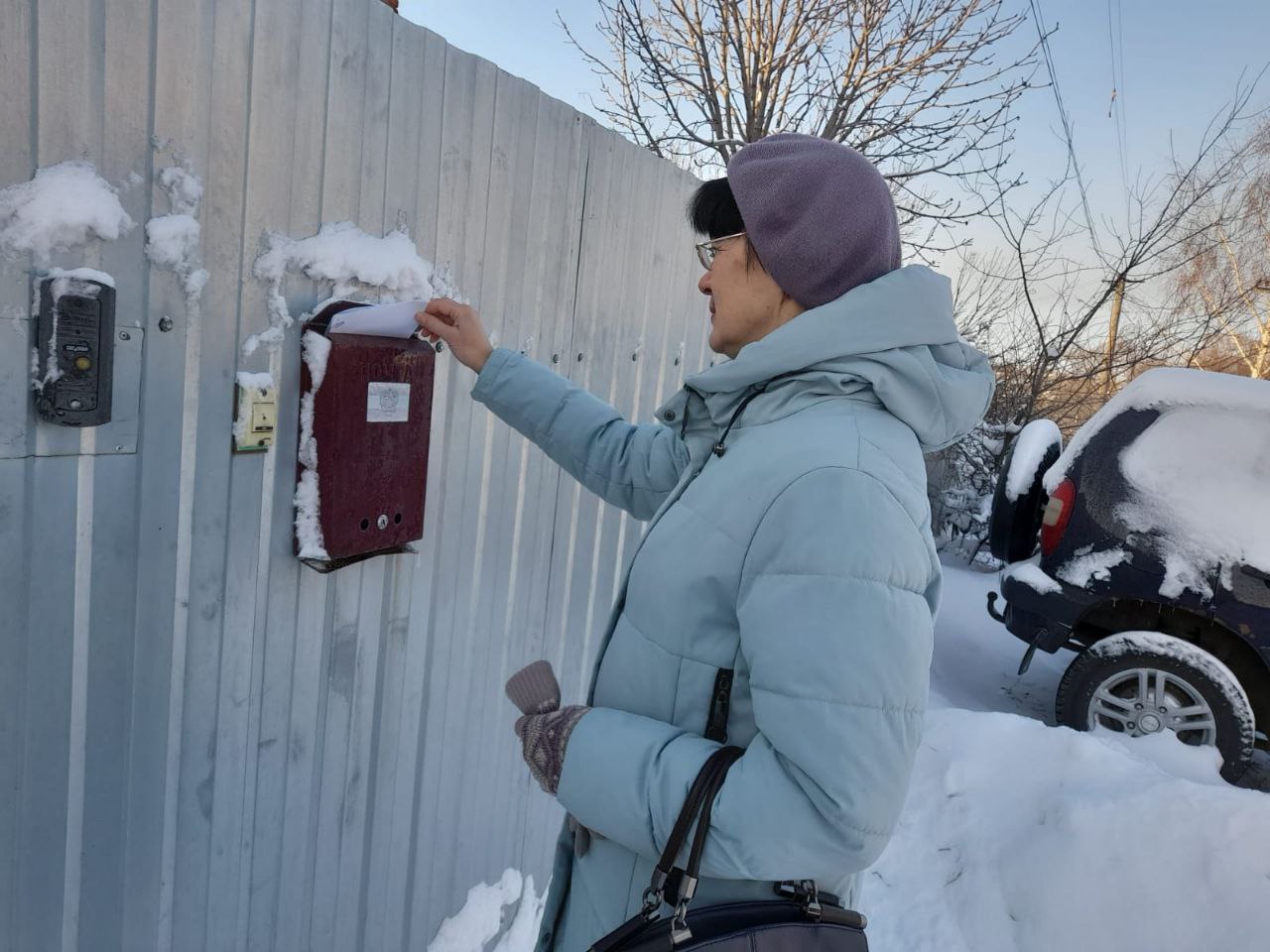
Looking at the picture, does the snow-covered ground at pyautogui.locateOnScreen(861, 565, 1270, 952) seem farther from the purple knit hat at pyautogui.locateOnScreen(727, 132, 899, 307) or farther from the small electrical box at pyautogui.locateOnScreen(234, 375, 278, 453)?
the small electrical box at pyautogui.locateOnScreen(234, 375, 278, 453)

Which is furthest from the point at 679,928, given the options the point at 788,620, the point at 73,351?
the point at 73,351

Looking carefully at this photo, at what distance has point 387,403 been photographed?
1.73 metres

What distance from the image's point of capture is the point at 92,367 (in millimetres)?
1247

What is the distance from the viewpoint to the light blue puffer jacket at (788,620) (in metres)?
1.02

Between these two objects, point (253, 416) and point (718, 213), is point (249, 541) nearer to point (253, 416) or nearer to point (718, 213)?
point (253, 416)

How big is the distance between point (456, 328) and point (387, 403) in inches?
9.3

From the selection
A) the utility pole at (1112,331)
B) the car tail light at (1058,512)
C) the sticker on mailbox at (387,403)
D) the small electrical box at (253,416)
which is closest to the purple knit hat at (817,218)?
the sticker on mailbox at (387,403)

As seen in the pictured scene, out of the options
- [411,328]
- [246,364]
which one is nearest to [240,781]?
[246,364]

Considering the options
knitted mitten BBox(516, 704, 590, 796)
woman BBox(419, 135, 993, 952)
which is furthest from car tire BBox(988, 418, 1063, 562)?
knitted mitten BBox(516, 704, 590, 796)

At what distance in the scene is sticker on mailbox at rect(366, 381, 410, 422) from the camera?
5.58 feet

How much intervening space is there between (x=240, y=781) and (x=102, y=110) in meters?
1.26

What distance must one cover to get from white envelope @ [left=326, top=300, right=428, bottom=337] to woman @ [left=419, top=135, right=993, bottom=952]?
2.03 feet

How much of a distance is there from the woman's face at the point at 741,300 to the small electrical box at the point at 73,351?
3.22 ft

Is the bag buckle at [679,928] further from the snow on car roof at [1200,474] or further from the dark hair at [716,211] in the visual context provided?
the snow on car roof at [1200,474]
